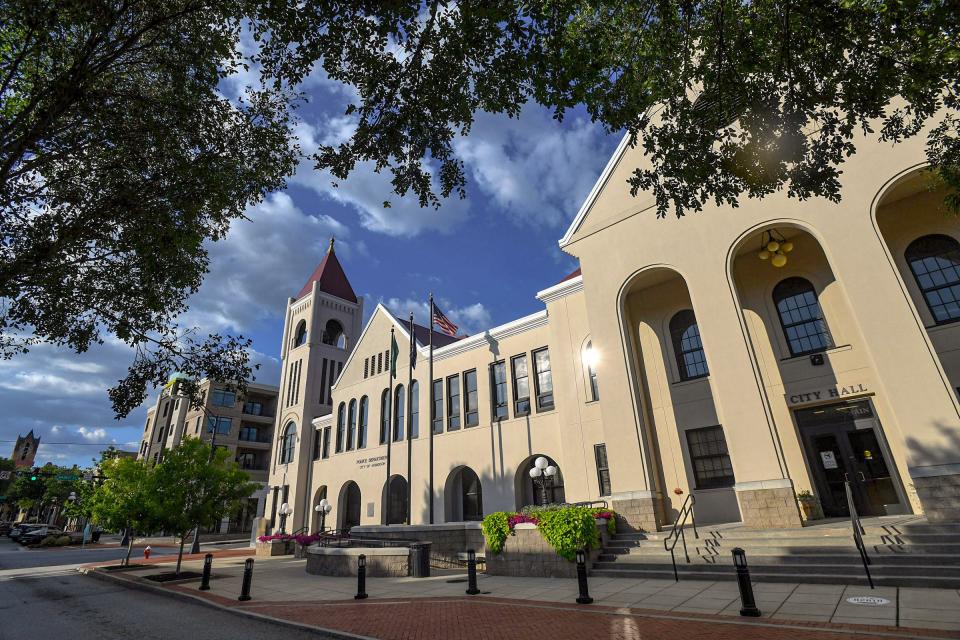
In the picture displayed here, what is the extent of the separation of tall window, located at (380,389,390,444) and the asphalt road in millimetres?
14296

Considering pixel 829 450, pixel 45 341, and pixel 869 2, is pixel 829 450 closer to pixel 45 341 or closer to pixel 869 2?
pixel 869 2

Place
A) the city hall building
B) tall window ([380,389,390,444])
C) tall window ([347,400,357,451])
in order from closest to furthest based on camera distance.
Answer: the city hall building < tall window ([380,389,390,444]) < tall window ([347,400,357,451])

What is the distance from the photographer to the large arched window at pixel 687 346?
1695 centimetres

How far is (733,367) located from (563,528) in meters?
6.88

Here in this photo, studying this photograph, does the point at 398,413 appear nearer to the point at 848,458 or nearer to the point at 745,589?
the point at 848,458

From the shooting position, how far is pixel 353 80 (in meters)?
7.65

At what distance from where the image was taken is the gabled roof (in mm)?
41344

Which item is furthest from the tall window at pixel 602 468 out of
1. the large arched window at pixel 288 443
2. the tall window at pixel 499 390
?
the large arched window at pixel 288 443

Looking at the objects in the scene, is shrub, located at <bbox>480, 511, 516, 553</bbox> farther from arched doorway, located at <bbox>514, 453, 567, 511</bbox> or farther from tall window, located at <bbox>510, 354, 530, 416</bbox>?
tall window, located at <bbox>510, 354, 530, 416</bbox>

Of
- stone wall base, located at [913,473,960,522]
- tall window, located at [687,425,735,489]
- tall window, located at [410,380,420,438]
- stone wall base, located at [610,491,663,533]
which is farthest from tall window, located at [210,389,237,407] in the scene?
stone wall base, located at [913,473,960,522]

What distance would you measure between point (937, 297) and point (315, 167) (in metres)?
16.5

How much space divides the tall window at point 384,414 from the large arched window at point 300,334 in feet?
49.0

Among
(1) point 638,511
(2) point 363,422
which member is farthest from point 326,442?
(1) point 638,511

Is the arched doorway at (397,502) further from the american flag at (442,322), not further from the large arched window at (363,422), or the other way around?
the american flag at (442,322)
